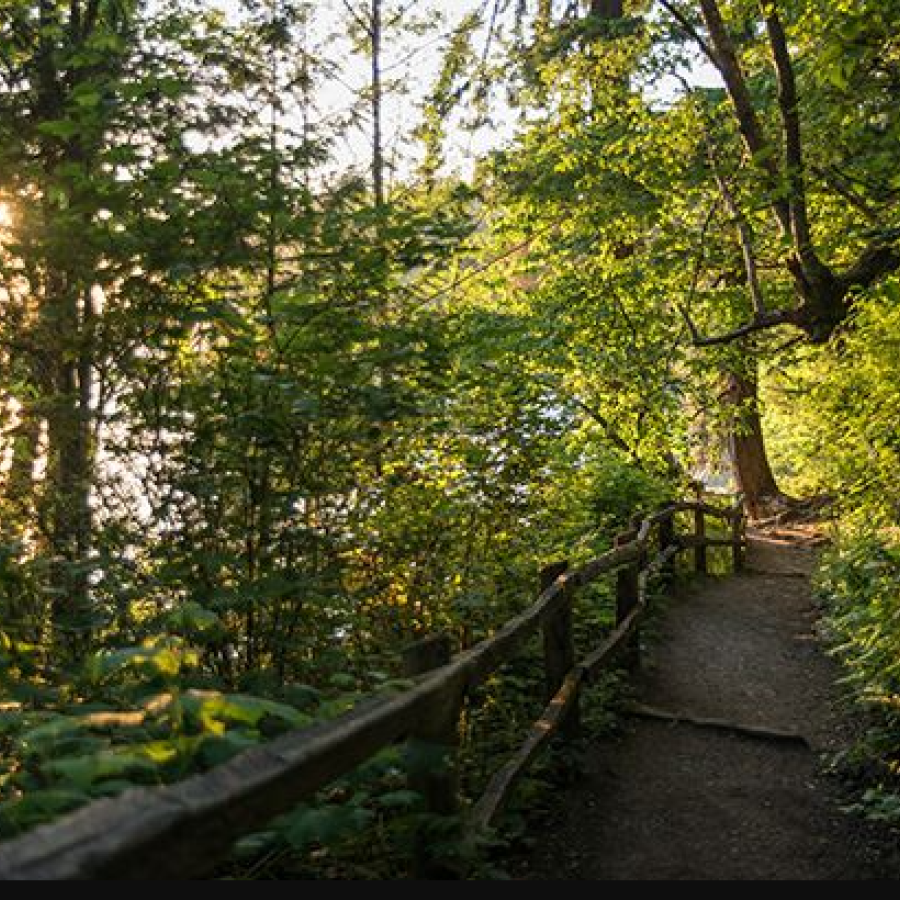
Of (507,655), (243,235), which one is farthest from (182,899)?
(243,235)

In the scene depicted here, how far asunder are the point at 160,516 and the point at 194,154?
2.34 metres

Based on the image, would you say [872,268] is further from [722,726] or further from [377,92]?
[377,92]

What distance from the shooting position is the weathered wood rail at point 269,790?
77.0 inches

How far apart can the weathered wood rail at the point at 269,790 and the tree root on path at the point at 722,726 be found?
188 cm

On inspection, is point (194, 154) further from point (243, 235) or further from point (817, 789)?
point (817, 789)

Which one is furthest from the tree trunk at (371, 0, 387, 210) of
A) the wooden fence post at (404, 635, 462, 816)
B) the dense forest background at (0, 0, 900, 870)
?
the wooden fence post at (404, 635, 462, 816)

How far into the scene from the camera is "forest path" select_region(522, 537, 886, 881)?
17.0 feet

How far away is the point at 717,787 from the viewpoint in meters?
6.50

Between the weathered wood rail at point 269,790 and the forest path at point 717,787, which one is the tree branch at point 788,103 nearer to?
the forest path at point 717,787

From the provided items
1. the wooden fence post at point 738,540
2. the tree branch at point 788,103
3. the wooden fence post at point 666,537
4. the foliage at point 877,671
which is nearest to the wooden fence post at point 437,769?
the foliage at point 877,671

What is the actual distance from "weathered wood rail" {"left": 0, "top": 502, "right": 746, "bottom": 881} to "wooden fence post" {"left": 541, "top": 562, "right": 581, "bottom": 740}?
28 centimetres

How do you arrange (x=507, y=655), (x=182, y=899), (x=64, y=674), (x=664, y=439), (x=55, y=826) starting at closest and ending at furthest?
(x=55, y=826), (x=182, y=899), (x=64, y=674), (x=507, y=655), (x=664, y=439)

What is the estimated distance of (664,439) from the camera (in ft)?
54.1

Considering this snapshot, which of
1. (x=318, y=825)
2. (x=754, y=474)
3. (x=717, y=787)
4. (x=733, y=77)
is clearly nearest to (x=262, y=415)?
(x=318, y=825)
